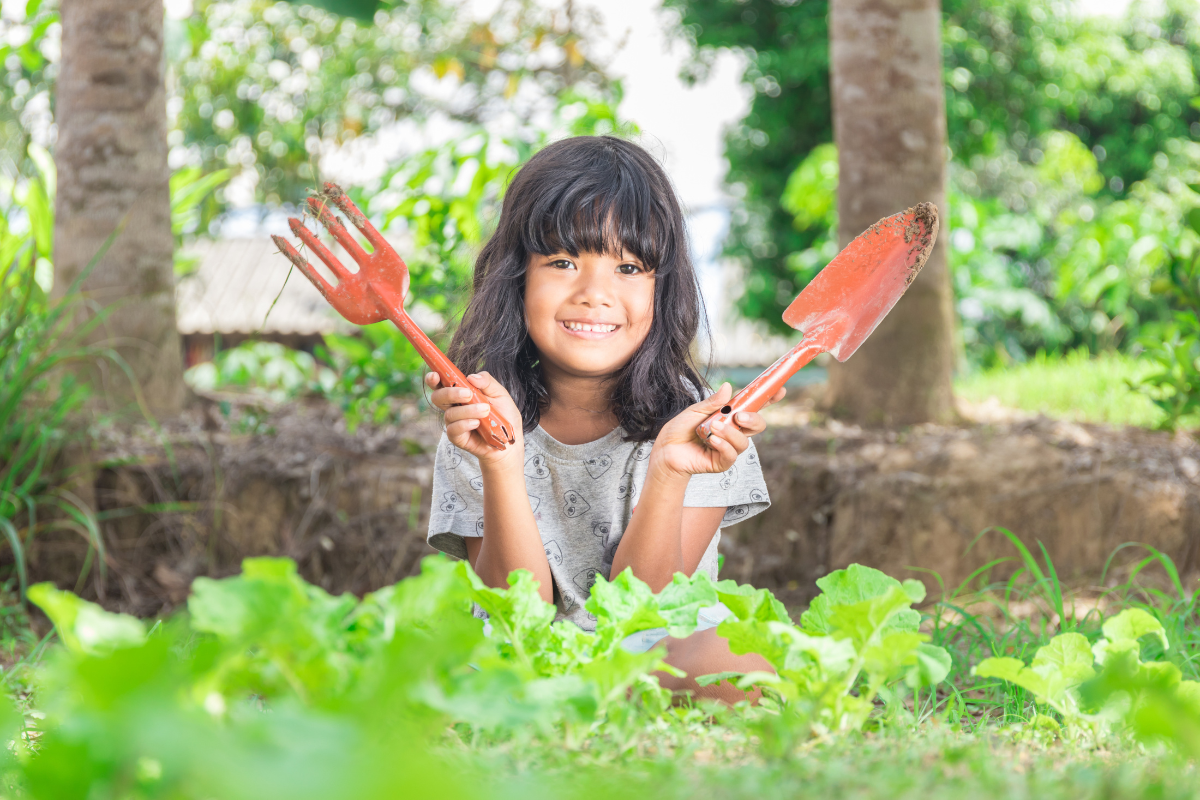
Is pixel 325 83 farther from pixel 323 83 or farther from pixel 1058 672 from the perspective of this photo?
pixel 1058 672

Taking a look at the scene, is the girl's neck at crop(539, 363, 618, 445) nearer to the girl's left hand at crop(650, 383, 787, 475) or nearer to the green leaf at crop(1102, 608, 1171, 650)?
the girl's left hand at crop(650, 383, 787, 475)

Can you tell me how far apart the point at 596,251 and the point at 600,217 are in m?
0.06

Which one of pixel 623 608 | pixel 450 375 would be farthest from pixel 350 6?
pixel 623 608

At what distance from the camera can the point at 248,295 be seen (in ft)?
37.8

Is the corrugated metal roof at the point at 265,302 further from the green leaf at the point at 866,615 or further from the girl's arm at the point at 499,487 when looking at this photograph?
the green leaf at the point at 866,615

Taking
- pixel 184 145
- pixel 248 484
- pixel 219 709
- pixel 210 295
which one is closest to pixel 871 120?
pixel 248 484

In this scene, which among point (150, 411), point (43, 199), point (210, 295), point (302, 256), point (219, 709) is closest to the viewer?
point (219, 709)

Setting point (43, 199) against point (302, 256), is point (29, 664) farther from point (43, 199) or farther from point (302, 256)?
point (43, 199)

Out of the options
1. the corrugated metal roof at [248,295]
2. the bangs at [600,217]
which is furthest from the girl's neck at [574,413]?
the corrugated metal roof at [248,295]

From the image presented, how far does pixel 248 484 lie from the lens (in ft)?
8.72

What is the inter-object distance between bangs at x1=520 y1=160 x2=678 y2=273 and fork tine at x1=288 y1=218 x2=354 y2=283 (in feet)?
1.18

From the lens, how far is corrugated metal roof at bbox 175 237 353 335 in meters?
11.0

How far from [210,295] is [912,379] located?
10465 millimetres

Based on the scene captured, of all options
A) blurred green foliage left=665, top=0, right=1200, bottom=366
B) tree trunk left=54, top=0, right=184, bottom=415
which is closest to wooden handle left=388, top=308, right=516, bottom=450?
tree trunk left=54, top=0, right=184, bottom=415
